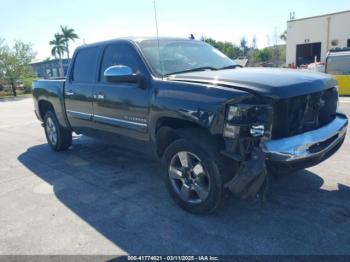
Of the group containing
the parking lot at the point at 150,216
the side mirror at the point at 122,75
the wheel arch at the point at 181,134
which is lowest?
the parking lot at the point at 150,216

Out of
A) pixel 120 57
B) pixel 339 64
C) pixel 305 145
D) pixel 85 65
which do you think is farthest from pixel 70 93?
pixel 339 64

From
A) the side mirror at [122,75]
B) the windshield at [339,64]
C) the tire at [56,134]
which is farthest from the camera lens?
the windshield at [339,64]

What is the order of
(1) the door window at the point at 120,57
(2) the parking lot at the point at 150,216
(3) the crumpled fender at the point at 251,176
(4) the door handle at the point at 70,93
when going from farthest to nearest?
(4) the door handle at the point at 70,93 < (1) the door window at the point at 120,57 < (2) the parking lot at the point at 150,216 < (3) the crumpled fender at the point at 251,176

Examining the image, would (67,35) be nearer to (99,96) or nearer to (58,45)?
(58,45)

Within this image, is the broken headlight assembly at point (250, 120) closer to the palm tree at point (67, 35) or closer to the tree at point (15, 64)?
the tree at point (15, 64)

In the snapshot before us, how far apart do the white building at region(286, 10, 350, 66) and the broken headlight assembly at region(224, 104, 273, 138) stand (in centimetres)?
3854

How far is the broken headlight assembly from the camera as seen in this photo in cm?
298

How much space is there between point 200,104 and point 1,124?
10.3m

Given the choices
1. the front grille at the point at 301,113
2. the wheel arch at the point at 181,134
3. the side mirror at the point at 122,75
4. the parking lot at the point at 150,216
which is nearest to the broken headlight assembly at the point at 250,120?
the front grille at the point at 301,113

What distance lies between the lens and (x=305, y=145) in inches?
125

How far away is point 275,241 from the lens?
3.02m

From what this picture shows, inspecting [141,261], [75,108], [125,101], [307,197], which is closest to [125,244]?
[141,261]

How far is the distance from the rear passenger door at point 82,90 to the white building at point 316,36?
3728 centimetres

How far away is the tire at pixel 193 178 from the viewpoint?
3258 millimetres
